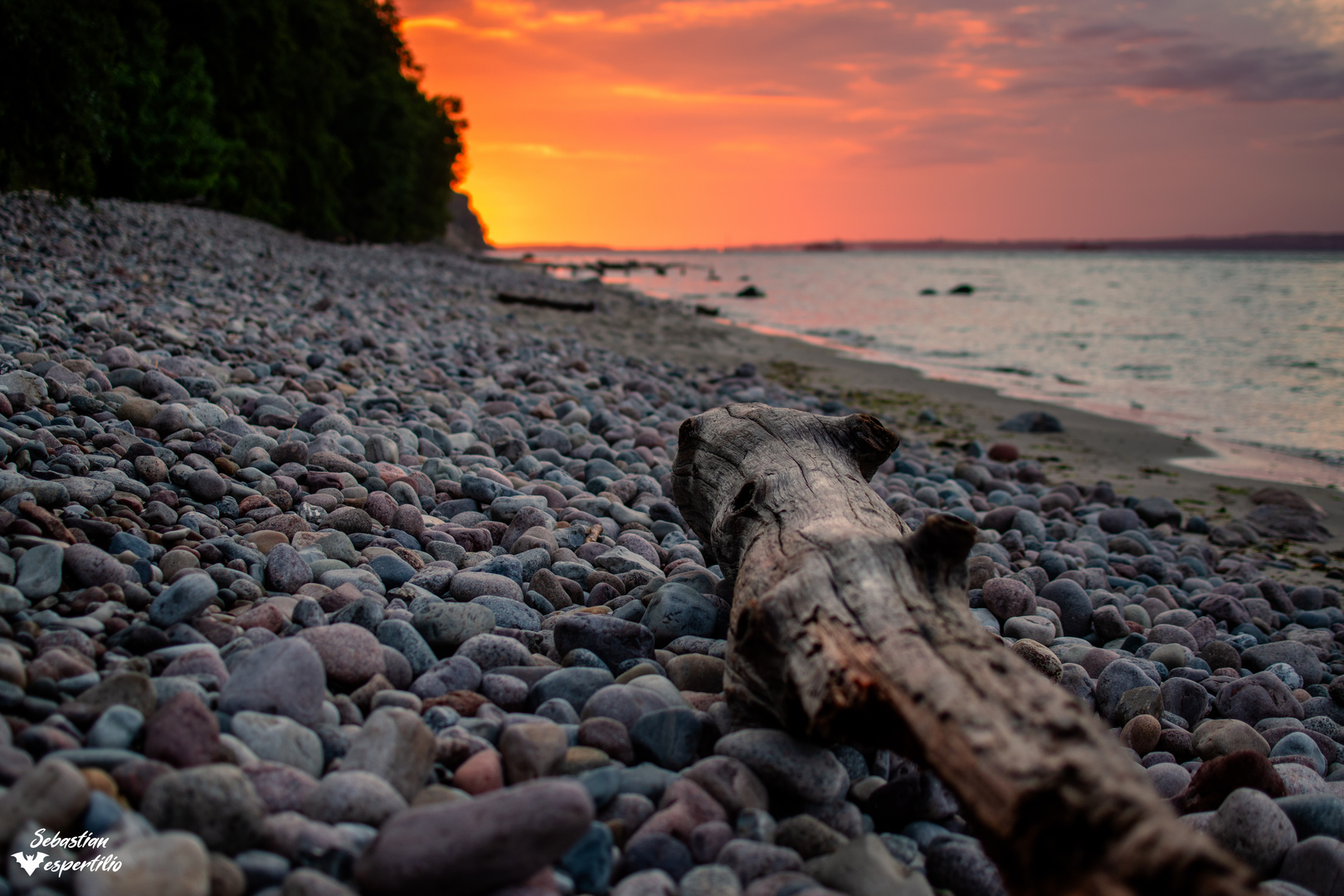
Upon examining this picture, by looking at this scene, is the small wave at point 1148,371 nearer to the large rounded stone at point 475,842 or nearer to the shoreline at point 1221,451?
the shoreline at point 1221,451

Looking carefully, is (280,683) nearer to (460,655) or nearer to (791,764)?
(460,655)

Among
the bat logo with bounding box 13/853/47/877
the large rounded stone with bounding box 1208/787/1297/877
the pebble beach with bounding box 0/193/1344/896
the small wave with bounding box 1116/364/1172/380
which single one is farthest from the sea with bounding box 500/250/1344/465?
the bat logo with bounding box 13/853/47/877

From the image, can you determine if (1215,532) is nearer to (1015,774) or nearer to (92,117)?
(1015,774)

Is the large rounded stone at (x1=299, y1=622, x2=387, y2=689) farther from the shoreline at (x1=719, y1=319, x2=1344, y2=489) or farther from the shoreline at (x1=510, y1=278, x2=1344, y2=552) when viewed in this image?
the shoreline at (x1=719, y1=319, x2=1344, y2=489)

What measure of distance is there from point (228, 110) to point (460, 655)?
71.5 ft

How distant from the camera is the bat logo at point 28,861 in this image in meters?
1.12

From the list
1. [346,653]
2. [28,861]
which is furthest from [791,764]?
[28,861]

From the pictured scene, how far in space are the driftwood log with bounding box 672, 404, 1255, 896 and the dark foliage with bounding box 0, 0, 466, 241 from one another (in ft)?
30.6

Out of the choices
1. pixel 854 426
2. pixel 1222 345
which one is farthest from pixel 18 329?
pixel 1222 345

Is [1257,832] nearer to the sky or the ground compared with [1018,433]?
nearer to the ground

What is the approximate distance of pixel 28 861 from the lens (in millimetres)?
1120

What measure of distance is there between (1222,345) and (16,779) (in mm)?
18278

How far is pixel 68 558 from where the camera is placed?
1903 mm

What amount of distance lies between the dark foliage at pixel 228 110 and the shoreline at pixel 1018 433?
5.76 meters
